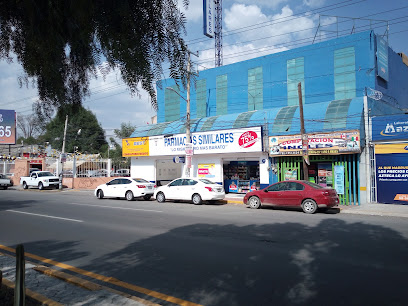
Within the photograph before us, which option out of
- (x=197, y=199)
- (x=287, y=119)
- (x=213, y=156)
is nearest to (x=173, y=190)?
(x=197, y=199)

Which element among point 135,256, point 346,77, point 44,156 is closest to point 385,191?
point 346,77

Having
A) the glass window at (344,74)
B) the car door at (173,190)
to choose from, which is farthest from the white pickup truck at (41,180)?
the glass window at (344,74)

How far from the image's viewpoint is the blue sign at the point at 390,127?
16188 mm

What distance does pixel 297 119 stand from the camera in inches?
768

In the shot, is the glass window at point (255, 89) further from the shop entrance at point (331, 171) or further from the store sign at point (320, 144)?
the shop entrance at point (331, 171)

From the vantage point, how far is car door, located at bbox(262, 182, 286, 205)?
15.5 meters

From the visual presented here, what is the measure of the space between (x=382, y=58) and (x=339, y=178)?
10.7m

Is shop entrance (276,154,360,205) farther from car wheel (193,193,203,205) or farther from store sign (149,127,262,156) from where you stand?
car wheel (193,193,203,205)

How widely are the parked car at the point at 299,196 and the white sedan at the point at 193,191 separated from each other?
2627 millimetres

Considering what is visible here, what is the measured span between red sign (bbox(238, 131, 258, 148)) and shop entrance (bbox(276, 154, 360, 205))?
6.22 feet

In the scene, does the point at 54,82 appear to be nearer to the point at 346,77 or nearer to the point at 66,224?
the point at 66,224

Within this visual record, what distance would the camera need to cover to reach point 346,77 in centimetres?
2314

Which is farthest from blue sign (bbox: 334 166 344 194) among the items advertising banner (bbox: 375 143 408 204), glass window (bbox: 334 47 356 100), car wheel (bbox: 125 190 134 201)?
car wheel (bbox: 125 190 134 201)

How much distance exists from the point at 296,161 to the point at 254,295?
15.2m
